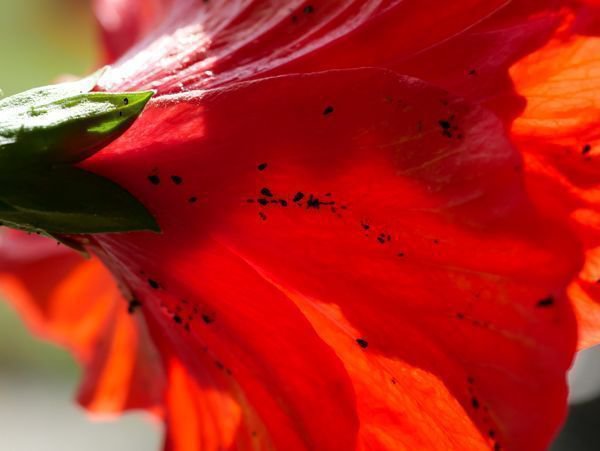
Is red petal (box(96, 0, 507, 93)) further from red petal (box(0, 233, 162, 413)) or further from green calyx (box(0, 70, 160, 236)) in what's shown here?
red petal (box(0, 233, 162, 413))

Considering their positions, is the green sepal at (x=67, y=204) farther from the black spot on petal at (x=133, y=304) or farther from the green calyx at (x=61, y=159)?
the black spot on petal at (x=133, y=304)

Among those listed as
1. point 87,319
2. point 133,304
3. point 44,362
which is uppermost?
point 133,304

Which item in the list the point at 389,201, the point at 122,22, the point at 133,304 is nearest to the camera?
the point at 389,201

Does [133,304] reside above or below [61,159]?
below

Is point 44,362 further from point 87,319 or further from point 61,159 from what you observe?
point 61,159

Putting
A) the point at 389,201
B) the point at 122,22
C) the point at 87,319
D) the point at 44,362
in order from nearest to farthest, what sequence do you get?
the point at 389,201 → the point at 122,22 → the point at 87,319 → the point at 44,362

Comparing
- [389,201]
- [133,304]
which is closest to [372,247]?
[389,201]

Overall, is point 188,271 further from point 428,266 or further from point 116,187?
point 428,266

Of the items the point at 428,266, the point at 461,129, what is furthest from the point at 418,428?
the point at 461,129
